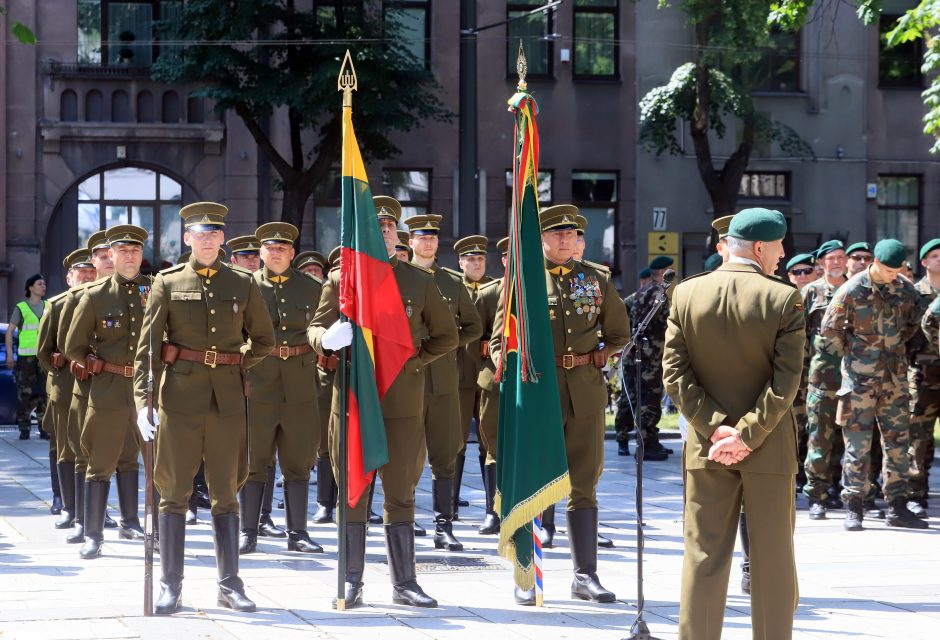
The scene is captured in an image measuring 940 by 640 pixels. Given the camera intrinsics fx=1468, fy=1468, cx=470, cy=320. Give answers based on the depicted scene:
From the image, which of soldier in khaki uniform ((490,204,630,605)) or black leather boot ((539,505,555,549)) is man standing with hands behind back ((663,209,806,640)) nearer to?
soldier in khaki uniform ((490,204,630,605))

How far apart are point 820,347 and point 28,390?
1087 cm

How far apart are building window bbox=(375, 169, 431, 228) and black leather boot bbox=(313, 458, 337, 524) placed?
60.6 feet

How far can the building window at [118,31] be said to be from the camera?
29.2 metres

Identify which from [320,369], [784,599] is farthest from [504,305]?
[320,369]

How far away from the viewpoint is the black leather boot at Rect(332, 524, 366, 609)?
8438 millimetres

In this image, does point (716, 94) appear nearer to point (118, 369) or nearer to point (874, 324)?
point (874, 324)

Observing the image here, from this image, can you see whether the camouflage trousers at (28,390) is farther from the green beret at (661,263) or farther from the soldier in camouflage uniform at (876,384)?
the soldier in camouflage uniform at (876,384)

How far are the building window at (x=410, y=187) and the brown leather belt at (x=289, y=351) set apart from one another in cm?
1916

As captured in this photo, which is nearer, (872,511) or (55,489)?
(872,511)

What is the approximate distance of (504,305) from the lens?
8.64 metres

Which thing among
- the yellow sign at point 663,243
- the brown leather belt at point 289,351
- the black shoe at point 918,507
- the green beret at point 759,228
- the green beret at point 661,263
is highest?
the yellow sign at point 663,243

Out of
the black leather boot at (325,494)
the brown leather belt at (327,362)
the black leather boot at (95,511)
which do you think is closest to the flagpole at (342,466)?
the black leather boot at (95,511)

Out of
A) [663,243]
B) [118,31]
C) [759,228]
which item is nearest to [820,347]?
[759,228]

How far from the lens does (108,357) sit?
10727 millimetres
